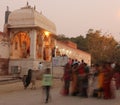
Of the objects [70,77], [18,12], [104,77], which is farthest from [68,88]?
[18,12]

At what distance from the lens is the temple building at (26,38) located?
35.8m

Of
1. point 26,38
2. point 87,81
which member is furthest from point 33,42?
point 87,81

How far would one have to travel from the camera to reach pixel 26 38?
1517 inches

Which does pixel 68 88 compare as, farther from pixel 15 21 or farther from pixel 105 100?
pixel 15 21

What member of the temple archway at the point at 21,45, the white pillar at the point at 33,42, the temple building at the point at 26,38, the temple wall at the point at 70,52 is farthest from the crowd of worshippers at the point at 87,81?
the temple wall at the point at 70,52

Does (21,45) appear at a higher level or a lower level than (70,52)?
lower

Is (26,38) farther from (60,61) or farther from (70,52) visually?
(70,52)

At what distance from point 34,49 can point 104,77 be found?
1844 cm

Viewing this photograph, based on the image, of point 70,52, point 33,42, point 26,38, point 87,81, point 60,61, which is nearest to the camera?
point 87,81

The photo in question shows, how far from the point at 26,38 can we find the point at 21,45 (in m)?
0.91

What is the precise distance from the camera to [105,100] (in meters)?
17.2

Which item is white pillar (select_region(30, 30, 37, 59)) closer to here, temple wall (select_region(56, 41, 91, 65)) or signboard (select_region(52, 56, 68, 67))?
signboard (select_region(52, 56, 68, 67))

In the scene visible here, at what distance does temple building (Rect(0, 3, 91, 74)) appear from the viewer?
35750mm

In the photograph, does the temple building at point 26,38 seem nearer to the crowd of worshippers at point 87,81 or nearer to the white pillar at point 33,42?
the white pillar at point 33,42
